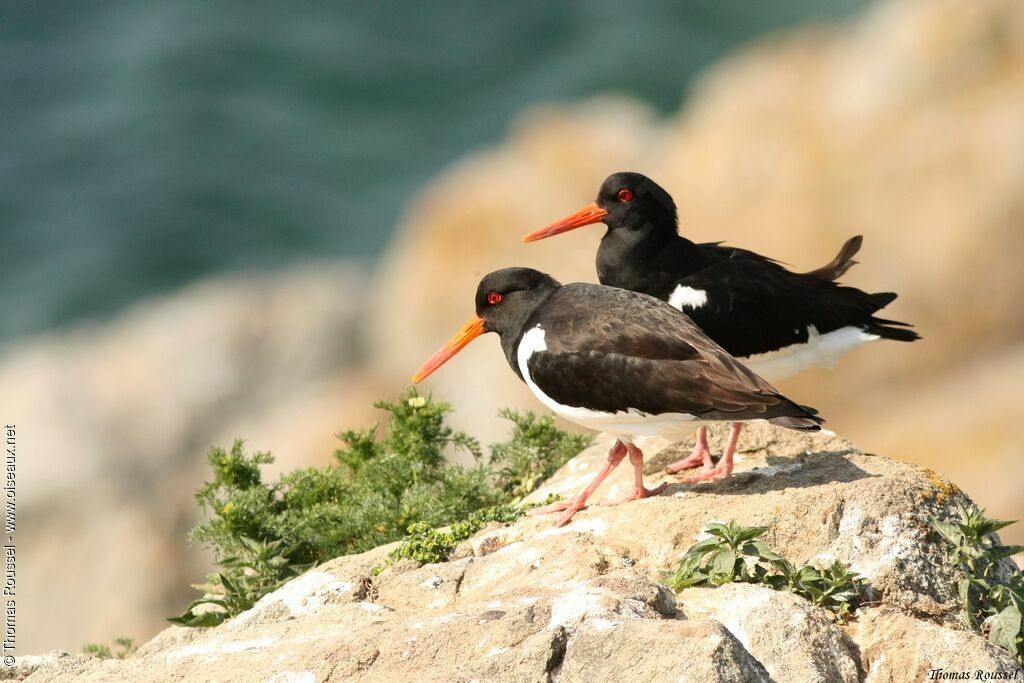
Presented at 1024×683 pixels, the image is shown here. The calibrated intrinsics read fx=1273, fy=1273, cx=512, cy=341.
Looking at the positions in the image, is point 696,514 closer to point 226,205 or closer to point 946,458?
point 946,458

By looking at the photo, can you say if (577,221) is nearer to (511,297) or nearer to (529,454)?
(511,297)

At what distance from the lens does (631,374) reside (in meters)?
6.85

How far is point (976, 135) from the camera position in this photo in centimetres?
1474

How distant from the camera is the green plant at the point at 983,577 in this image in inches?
231

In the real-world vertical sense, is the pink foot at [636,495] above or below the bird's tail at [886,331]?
below

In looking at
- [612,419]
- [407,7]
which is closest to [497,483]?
[612,419]

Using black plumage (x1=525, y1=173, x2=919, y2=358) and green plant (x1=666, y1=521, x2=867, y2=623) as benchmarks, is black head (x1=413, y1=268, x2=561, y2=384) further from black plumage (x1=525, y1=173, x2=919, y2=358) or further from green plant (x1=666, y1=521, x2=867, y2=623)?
green plant (x1=666, y1=521, x2=867, y2=623)

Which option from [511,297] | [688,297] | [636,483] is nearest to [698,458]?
[636,483]

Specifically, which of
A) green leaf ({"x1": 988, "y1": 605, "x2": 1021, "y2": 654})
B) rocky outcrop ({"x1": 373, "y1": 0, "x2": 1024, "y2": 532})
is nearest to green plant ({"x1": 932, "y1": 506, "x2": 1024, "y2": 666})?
green leaf ({"x1": 988, "y1": 605, "x2": 1021, "y2": 654})

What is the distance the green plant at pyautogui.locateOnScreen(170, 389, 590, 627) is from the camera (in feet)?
24.6

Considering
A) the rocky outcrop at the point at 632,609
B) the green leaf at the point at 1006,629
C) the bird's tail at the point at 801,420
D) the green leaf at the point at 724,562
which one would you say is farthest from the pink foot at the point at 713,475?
the green leaf at the point at 1006,629

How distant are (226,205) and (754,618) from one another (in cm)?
2511

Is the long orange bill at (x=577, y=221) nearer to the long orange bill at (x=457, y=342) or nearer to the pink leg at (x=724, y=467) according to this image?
the long orange bill at (x=457, y=342)

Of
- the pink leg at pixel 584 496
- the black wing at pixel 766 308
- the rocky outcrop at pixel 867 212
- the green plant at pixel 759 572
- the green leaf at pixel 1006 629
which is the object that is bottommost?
the green leaf at pixel 1006 629
